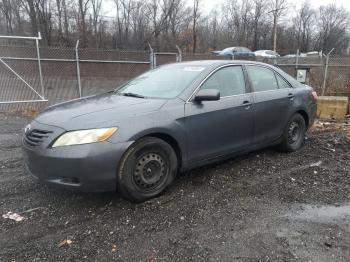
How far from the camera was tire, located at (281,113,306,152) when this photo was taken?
5.58 meters

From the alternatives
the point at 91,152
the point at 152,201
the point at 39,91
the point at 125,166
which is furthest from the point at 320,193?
the point at 39,91

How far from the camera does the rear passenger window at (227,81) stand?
4.49 meters

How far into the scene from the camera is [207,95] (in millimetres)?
4066

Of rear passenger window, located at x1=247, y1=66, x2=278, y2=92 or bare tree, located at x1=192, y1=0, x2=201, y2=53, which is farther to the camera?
bare tree, located at x1=192, y1=0, x2=201, y2=53

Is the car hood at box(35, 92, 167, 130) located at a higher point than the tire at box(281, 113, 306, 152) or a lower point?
higher

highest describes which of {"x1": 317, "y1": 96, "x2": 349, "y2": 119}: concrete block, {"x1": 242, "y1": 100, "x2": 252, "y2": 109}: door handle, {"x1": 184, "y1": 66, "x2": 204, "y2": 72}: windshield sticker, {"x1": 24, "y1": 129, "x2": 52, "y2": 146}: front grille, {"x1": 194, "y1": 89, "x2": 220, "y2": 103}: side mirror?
{"x1": 184, "y1": 66, "x2": 204, "y2": 72}: windshield sticker

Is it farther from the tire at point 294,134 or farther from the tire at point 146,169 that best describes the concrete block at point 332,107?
the tire at point 146,169

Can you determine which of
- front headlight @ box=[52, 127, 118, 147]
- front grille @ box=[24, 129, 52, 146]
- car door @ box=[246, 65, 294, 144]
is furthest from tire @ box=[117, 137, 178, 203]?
car door @ box=[246, 65, 294, 144]

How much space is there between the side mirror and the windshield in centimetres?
25

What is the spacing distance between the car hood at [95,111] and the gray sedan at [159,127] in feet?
0.03

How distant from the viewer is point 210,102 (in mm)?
4320

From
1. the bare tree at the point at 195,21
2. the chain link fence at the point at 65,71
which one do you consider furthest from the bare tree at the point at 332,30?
the chain link fence at the point at 65,71

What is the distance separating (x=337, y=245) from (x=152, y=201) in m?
1.91

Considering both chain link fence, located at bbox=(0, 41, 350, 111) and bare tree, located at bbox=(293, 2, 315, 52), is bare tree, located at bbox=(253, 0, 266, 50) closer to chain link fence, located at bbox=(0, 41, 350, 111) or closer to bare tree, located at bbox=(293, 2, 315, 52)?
bare tree, located at bbox=(293, 2, 315, 52)
